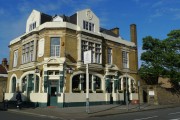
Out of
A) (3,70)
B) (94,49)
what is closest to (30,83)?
(94,49)

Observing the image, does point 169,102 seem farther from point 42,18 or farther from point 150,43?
point 42,18

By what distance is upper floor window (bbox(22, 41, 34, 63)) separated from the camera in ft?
94.8

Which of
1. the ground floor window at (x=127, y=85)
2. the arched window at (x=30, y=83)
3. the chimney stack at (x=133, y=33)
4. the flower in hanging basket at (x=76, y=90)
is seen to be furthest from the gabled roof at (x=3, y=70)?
the chimney stack at (x=133, y=33)

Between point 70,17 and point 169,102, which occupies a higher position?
point 70,17

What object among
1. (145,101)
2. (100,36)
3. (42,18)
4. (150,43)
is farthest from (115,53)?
(42,18)

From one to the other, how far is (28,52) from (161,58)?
19137 millimetres

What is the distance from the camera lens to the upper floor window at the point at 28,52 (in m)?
28.9

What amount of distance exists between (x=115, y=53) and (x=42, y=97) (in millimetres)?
12661

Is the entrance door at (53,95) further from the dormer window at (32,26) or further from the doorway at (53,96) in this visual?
the dormer window at (32,26)

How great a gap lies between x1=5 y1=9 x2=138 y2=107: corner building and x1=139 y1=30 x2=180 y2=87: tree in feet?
10.6

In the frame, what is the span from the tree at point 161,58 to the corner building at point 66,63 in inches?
127

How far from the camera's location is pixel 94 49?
95.4 ft

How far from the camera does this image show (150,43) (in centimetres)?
3503

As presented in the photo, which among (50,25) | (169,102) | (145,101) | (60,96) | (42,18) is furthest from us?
(145,101)
